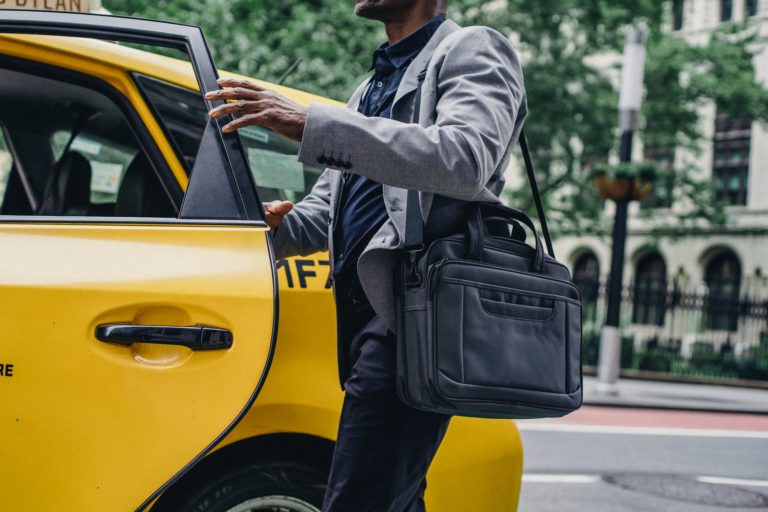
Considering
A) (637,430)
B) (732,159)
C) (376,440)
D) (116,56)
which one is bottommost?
(637,430)

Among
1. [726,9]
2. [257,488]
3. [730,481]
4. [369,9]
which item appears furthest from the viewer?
[726,9]

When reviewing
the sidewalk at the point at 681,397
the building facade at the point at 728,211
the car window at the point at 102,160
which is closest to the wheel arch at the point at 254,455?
the car window at the point at 102,160

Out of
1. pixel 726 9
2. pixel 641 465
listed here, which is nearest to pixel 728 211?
pixel 726 9

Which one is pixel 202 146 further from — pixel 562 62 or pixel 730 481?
pixel 562 62

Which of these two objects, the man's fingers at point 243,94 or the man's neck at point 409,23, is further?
the man's neck at point 409,23

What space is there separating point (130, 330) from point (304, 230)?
21.2 inches

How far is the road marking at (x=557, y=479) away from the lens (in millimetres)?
6297

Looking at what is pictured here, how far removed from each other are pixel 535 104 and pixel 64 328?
18.0m

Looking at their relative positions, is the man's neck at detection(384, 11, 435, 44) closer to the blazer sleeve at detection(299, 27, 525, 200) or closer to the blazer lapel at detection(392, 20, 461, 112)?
the blazer lapel at detection(392, 20, 461, 112)

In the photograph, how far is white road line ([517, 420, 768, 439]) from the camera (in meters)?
9.11

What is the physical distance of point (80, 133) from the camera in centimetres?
349

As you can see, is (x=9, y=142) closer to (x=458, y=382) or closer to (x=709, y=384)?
(x=458, y=382)

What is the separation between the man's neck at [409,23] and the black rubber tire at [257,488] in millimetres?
1045

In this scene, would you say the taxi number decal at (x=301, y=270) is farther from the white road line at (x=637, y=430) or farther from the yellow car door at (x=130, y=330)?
the white road line at (x=637, y=430)
